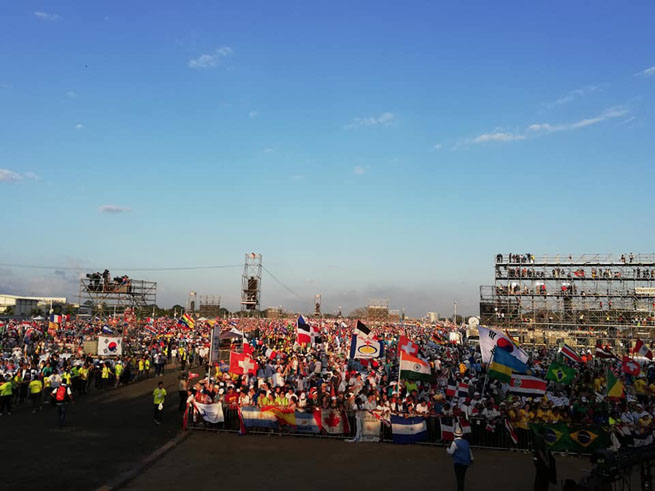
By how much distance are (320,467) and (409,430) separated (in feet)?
11.3

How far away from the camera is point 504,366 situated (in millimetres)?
15578

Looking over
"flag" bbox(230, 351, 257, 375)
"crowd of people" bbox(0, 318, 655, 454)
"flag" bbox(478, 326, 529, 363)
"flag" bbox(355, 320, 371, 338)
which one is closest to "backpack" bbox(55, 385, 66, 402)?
"crowd of people" bbox(0, 318, 655, 454)

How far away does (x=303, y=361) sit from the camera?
25219 mm

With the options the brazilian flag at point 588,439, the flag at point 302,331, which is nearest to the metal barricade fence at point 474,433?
the brazilian flag at point 588,439

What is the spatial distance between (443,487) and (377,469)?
183cm

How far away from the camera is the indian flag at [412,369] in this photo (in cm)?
1620

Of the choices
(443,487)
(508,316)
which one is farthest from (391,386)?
(508,316)

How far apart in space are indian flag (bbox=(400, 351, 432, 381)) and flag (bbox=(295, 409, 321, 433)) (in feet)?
9.74

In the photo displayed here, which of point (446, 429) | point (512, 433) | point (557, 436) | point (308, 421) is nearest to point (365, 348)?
point (308, 421)

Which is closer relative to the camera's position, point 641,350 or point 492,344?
point 492,344

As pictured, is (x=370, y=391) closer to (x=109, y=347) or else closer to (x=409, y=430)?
(x=409, y=430)

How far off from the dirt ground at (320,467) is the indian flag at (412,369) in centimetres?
228

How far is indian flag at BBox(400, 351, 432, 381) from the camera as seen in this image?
16.2 metres

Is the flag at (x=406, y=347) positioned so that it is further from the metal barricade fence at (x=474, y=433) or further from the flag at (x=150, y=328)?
the flag at (x=150, y=328)
